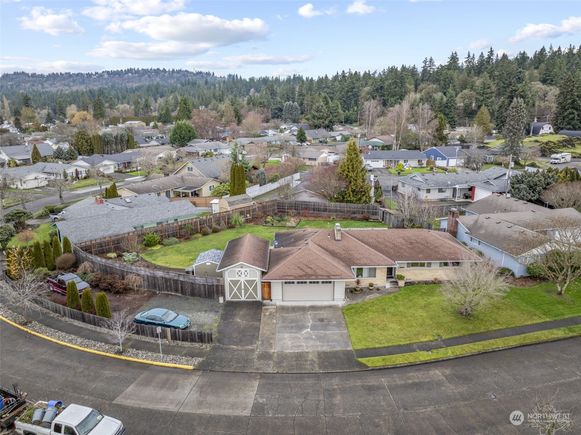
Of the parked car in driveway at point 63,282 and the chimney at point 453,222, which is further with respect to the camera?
the chimney at point 453,222

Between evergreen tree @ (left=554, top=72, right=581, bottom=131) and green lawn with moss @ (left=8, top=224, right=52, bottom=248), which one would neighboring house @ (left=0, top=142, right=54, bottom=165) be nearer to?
green lawn with moss @ (left=8, top=224, right=52, bottom=248)

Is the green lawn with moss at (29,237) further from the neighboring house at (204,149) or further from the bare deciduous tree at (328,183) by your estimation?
the neighboring house at (204,149)

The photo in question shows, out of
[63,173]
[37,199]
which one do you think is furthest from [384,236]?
[63,173]

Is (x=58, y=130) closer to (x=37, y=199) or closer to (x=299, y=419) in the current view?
(x=37, y=199)

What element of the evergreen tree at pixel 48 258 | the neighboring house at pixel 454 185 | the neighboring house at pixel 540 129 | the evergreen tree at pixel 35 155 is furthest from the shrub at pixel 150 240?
the neighboring house at pixel 540 129

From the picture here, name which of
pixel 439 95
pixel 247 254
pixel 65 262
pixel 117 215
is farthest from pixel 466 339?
pixel 439 95
